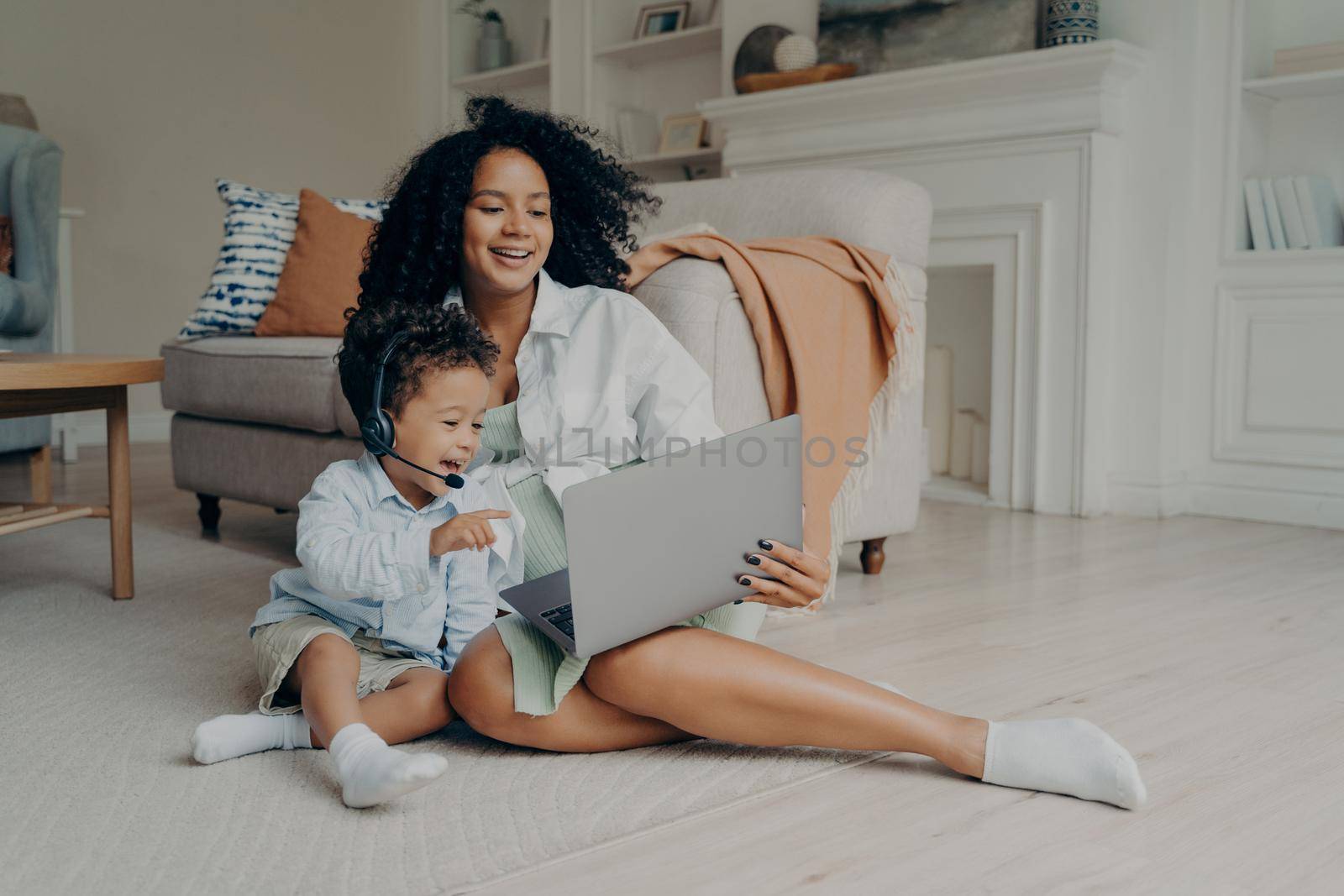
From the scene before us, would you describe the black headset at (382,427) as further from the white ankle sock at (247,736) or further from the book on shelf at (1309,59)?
the book on shelf at (1309,59)

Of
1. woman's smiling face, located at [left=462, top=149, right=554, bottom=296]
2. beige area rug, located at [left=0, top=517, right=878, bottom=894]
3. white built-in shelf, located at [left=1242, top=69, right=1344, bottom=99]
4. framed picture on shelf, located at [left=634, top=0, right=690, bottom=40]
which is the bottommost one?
beige area rug, located at [left=0, top=517, right=878, bottom=894]

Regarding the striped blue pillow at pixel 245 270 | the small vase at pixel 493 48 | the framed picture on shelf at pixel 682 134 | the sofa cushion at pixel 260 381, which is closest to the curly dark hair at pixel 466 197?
the sofa cushion at pixel 260 381

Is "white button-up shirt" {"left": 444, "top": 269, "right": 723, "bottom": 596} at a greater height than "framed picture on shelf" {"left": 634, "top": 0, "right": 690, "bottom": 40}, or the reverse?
"framed picture on shelf" {"left": 634, "top": 0, "right": 690, "bottom": 40}

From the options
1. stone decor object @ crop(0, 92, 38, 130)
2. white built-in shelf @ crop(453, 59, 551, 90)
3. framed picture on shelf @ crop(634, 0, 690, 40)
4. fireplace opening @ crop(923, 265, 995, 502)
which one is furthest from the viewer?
white built-in shelf @ crop(453, 59, 551, 90)

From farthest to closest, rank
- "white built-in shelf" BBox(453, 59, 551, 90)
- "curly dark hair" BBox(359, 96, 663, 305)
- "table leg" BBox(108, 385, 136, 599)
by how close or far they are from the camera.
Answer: "white built-in shelf" BBox(453, 59, 551, 90), "table leg" BBox(108, 385, 136, 599), "curly dark hair" BBox(359, 96, 663, 305)

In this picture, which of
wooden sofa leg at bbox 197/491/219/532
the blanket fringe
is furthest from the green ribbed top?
wooden sofa leg at bbox 197/491/219/532

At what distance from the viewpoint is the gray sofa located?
6.45ft

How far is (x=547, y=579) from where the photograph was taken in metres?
1.30

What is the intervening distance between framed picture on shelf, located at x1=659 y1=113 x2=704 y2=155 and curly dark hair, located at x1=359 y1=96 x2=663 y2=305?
112 inches

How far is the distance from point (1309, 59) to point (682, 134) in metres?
2.22

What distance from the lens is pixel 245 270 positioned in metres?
2.92

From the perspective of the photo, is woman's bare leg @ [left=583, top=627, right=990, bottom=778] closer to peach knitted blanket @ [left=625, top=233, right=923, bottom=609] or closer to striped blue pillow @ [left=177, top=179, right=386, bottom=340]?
peach knitted blanket @ [left=625, top=233, right=923, bottom=609]

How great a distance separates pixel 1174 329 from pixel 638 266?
176 cm

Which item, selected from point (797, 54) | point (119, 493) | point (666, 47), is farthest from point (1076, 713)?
point (666, 47)
